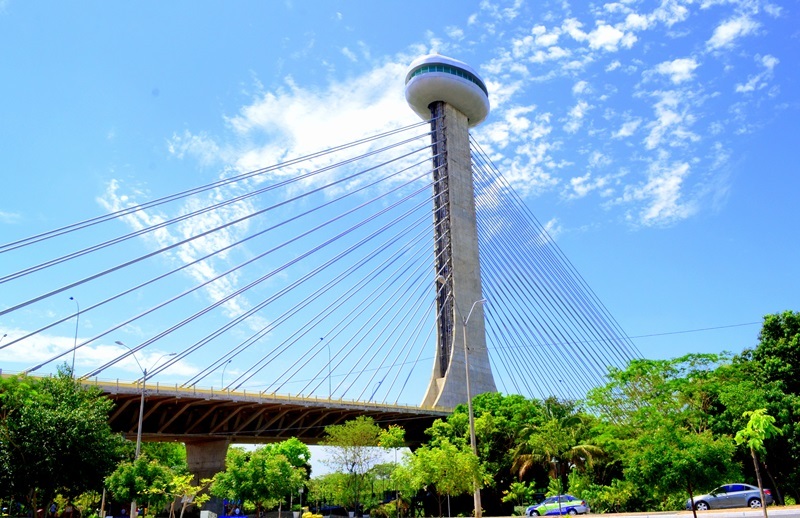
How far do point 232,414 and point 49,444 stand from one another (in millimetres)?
20494

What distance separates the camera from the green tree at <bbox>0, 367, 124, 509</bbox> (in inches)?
936

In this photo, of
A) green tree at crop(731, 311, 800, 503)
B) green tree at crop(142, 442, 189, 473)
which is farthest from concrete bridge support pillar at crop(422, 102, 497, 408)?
green tree at crop(142, 442, 189, 473)

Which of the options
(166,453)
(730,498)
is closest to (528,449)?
(730,498)

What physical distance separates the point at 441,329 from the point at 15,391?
39.1 meters

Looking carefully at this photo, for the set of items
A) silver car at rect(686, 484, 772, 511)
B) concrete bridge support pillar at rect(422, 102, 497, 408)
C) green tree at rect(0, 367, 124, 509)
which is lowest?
silver car at rect(686, 484, 772, 511)

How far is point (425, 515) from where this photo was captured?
161 feet

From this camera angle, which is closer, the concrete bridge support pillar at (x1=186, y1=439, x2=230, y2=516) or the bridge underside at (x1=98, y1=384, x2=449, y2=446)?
the bridge underside at (x1=98, y1=384, x2=449, y2=446)

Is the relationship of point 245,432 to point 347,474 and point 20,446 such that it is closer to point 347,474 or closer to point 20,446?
point 347,474

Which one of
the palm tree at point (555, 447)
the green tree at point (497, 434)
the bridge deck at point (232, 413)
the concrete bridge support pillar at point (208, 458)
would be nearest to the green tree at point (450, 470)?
the palm tree at point (555, 447)

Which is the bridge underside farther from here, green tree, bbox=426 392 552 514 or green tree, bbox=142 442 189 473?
green tree, bbox=142 442 189 473

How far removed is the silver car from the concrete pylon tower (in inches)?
1026

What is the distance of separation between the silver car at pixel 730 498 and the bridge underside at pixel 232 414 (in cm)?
2689

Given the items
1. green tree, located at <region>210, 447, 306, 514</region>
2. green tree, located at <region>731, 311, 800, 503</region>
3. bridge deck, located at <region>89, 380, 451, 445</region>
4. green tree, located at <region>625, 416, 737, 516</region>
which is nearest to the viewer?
green tree, located at <region>625, 416, 737, 516</region>

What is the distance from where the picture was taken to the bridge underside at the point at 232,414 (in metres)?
39.6
